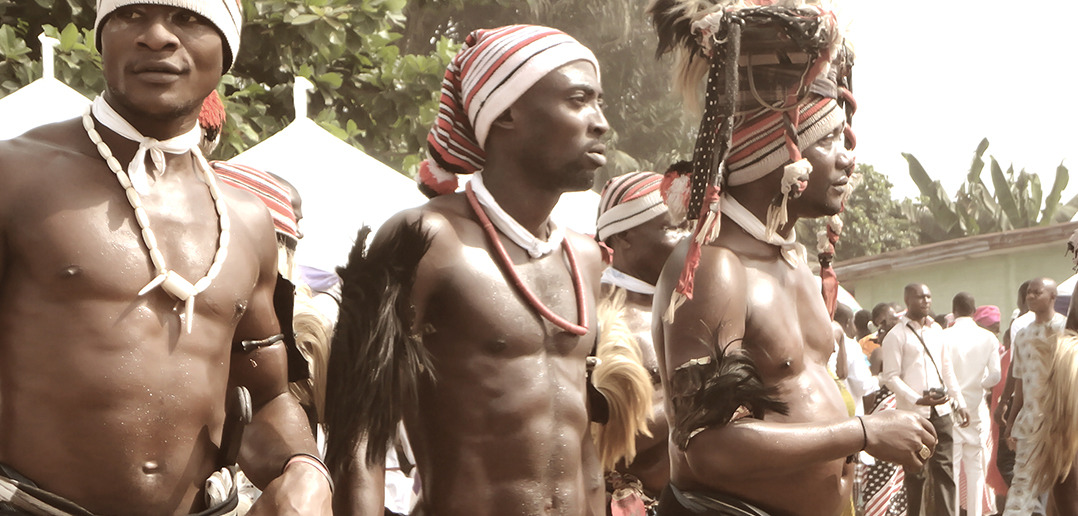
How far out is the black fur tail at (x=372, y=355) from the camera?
12.2 ft

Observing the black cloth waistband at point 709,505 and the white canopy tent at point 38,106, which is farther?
the white canopy tent at point 38,106

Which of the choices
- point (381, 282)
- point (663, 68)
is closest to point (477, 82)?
point (381, 282)

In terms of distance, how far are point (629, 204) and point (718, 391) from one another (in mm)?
2548

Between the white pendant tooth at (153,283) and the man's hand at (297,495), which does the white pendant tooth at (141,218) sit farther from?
the man's hand at (297,495)

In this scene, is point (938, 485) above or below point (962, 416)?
below

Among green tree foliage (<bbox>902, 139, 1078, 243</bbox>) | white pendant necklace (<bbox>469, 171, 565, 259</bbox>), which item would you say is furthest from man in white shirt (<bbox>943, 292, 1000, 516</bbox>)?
green tree foliage (<bbox>902, 139, 1078, 243</bbox>)

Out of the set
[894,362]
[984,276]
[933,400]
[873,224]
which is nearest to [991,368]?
[894,362]

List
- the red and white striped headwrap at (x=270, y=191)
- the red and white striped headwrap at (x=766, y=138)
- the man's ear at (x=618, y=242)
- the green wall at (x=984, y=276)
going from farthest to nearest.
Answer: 1. the green wall at (x=984, y=276)
2. the man's ear at (x=618, y=242)
3. the red and white striped headwrap at (x=270, y=191)
4. the red and white striped headwrap at (x=766, y=138)

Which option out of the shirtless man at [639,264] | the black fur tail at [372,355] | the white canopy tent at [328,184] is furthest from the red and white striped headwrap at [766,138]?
the white canopy tent at [328,184]

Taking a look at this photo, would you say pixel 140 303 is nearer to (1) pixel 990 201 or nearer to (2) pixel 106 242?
(2) pixel 106 242

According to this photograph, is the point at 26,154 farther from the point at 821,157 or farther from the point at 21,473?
the point at 821,157

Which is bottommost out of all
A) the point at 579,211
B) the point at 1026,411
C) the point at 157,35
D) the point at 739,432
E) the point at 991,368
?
the point at 991,368

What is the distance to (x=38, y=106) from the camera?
7480 mm

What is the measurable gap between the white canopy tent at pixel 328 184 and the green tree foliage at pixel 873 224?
35.5 metres
